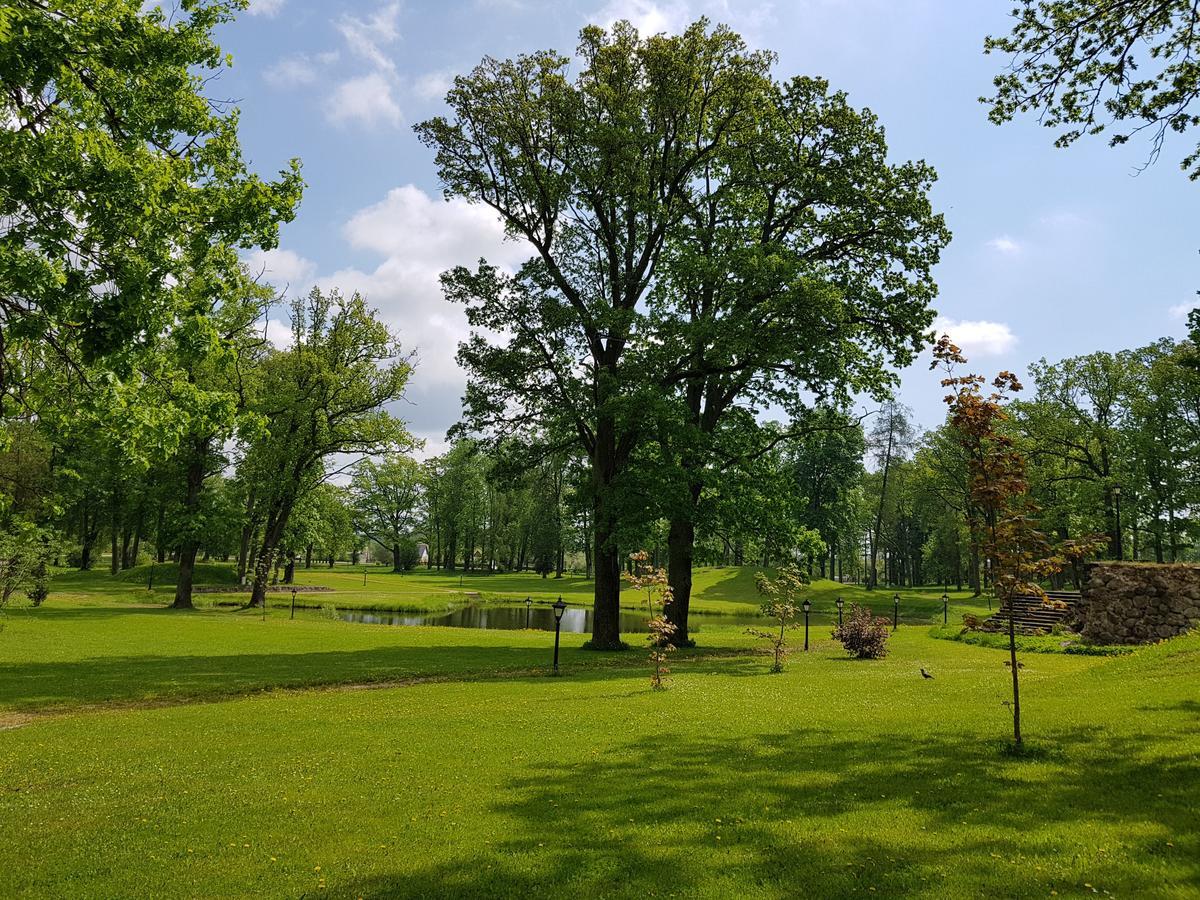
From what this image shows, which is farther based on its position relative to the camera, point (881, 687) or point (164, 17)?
point (881, 687)

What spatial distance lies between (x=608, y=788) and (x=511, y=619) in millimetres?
38642

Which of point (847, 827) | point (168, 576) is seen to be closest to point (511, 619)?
point (168, 576)

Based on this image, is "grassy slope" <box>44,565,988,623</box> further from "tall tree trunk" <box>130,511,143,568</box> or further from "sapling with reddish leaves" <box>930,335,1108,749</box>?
"sapling with reddish leaves" <box>930,335,1108,749</box>

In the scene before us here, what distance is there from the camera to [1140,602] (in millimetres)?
22766

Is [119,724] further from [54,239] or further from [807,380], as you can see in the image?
[807,380]

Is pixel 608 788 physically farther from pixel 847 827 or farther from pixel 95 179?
pixel 95 179

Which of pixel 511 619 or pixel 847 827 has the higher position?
pixel 847 827

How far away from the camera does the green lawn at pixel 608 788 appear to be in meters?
5.39

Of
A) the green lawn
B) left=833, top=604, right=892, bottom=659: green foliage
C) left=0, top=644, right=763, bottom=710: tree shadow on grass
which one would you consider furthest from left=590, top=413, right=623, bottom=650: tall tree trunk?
the green lawn

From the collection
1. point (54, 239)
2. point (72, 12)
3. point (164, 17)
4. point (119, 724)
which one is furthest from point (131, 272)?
point (119, 724)

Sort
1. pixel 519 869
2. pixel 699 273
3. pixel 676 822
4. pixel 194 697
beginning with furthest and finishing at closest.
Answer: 1. pixel 699 273
2. pixel 194 697
3. pixel 676 822
4. pixel 519 869

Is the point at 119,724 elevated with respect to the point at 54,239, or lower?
lower

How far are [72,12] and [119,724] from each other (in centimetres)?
1161

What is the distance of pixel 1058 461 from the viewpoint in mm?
50250
